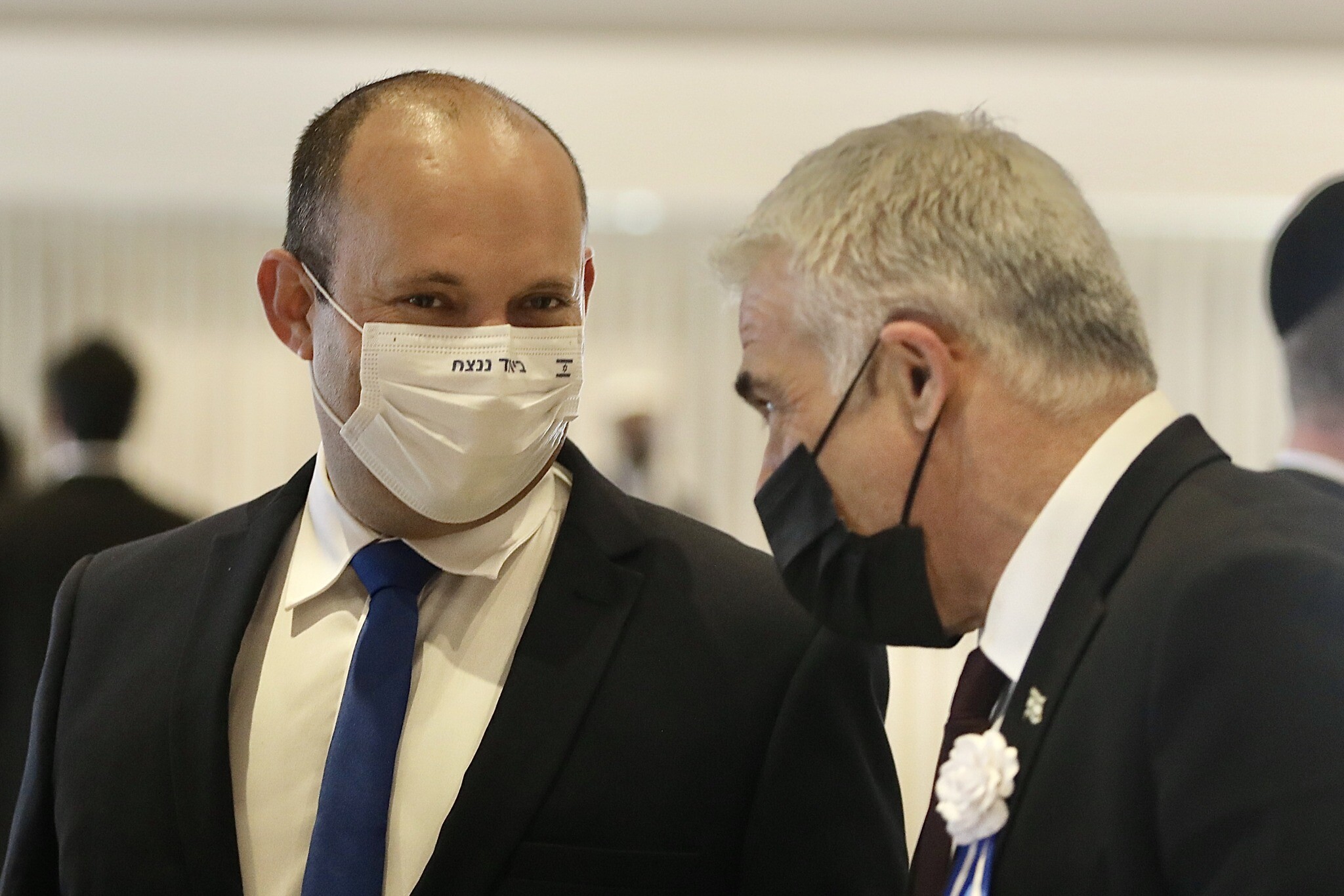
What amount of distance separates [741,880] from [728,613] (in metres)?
0.30

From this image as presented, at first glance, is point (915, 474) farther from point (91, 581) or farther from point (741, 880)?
point (91, 581)

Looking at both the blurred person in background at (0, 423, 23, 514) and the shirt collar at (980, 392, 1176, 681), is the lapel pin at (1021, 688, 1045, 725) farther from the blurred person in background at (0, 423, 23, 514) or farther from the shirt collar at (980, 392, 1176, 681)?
the blurred person in background at (0, 423, 23, 514)

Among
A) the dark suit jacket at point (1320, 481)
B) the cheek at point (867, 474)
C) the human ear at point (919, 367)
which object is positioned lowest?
the dark suit jacket at point (1320, 481)

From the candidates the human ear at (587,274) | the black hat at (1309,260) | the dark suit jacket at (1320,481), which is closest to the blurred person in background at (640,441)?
the black hat at (1309,260)

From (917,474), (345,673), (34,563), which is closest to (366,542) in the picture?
(345,673)

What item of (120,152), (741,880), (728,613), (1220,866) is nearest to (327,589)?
(728,613)

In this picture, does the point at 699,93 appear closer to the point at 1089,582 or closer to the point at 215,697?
the point at 215,697

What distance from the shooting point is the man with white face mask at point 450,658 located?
5.01 ft

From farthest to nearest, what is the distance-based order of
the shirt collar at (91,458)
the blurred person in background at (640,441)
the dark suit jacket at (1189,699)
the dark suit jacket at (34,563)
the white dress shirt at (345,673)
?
the blurred person in background at (640,441), the shirt collar at (91,458), the dark suit jacket at (34,563), the white dress shirt at (345,673), the dark suit jacket at (1189,699)

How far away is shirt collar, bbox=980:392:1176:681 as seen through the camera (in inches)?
50.3

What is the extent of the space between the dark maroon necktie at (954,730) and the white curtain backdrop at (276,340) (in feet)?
19.7

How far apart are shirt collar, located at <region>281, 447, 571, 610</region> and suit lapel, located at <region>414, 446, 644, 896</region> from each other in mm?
50

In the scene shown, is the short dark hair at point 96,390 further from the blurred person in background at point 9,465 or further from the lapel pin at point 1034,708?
the lapel pin at point 1034,708

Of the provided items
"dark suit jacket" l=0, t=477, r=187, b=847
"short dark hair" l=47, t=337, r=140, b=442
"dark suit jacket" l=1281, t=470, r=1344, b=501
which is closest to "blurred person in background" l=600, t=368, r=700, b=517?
"short dark hair" l=47, t=337, r=140, b=442
